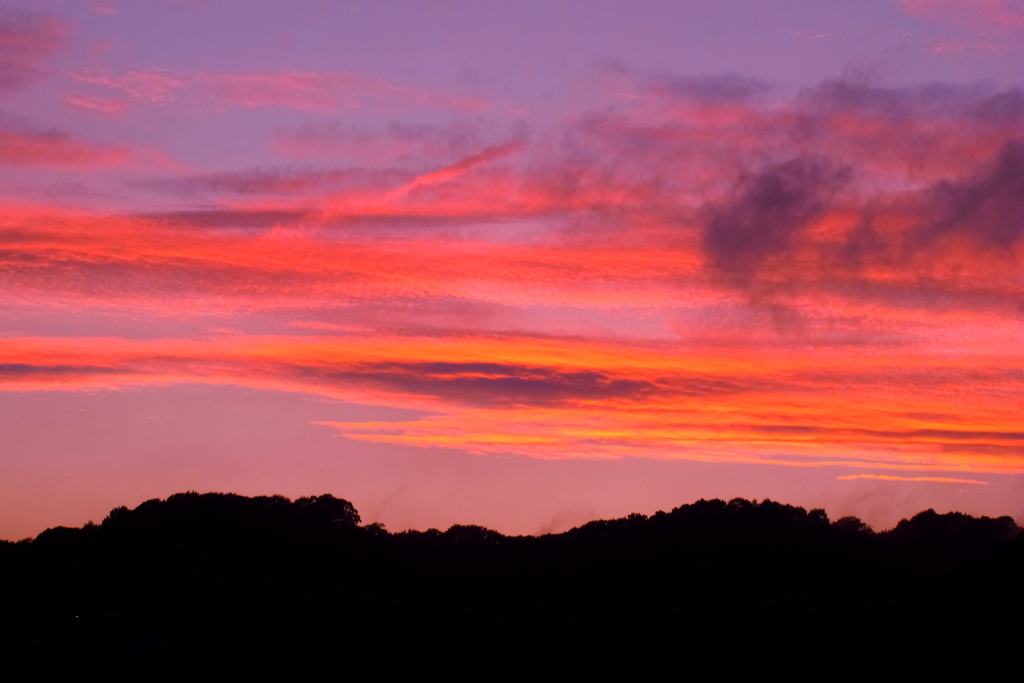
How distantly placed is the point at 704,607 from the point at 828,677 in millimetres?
20504

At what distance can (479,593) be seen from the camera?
131500mm

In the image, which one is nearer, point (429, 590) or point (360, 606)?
point (360, 606)

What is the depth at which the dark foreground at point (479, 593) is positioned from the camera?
10619 cm

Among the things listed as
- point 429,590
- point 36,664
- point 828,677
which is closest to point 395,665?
point 429,590

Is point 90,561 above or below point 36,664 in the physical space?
above

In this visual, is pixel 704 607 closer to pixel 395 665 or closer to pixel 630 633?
pixel 630 633

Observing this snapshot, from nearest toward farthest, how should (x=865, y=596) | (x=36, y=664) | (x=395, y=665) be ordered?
(x=36, y=664) < (x=395, y=665) < (x=865, y=596)

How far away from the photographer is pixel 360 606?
120m

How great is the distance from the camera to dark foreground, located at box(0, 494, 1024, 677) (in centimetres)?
10619

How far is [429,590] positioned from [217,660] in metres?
28.1

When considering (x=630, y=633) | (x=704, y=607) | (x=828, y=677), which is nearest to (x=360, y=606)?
(x=630, y=633)

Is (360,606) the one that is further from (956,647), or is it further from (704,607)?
(956,647)

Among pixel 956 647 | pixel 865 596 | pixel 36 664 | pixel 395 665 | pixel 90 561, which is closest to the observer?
pixel 956 647

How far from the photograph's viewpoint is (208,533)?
13588 centimetres
